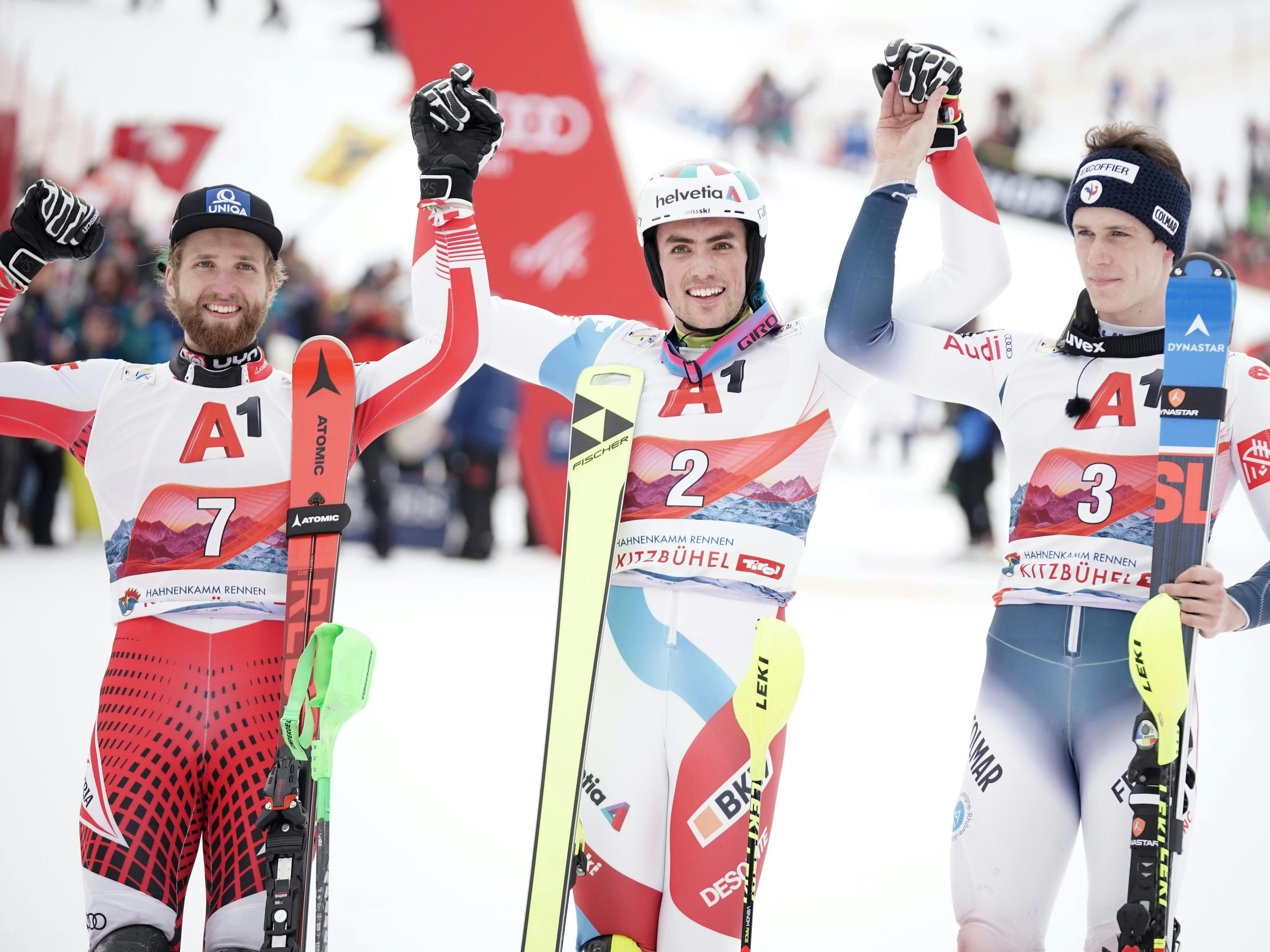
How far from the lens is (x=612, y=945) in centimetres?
256

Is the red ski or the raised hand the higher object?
the raised hand

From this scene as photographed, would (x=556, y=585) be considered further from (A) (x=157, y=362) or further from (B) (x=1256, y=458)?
(B) (x=1256, y=458)

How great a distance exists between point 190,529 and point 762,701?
4.25ft

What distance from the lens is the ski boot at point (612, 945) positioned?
8.38ft

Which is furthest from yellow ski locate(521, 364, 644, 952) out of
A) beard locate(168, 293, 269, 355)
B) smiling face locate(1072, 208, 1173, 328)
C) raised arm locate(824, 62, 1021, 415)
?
smiling face locate(1072, 208, 1173, 328)

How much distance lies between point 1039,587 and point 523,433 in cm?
801

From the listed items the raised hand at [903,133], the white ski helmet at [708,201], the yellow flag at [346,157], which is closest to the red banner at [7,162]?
the yellow flag at [346,157]

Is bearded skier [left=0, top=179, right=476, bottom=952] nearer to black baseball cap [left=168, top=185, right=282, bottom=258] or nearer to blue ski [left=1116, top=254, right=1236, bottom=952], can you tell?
black baseball cap [left=168, top=185, right=282, bottom=258]

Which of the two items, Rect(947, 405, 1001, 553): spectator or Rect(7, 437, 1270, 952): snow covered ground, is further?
Rect(947, 405, 1001, 553): spectator

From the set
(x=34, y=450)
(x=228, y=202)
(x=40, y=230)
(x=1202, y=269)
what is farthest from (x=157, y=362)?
(x=1202, y=269)

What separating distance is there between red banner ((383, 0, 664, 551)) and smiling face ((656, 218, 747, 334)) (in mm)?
7218

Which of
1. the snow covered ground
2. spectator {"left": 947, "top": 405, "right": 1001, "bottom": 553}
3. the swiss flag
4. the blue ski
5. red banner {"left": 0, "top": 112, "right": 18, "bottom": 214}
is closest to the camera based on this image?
the blue ski

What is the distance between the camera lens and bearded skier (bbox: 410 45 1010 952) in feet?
8.46

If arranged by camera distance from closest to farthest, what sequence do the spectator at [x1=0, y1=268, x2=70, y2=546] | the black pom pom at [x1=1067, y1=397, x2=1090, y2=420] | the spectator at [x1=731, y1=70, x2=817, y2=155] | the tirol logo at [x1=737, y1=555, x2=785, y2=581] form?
1. the black pom pom at [x1=1067, y1=397, x2=1090, y2=420]
2. the tirol logo at [x1=737, y1=555, x2=785, y2=581]
3. the spectator at [x1=0, y1=268, x2=70, y2=546]
4. the spectator at [x1=731, y1=70, x2=817, y2=155]
